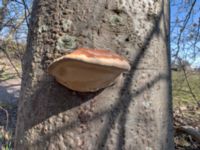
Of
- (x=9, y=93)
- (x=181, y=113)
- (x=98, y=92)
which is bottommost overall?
(x=9, y=93)

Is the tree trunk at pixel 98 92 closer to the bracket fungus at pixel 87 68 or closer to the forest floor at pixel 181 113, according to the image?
the bracket fungus at pixel 87 68

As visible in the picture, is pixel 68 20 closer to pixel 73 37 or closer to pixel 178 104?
pixel 73 37

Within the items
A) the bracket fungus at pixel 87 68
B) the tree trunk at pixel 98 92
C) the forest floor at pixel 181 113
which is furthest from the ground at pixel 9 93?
the bracket fungus at pixel 87 68

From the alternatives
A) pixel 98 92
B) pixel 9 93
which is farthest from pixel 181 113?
pixel 9 93

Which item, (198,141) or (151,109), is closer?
(151,109)

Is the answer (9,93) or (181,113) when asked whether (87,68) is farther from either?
(9,93)

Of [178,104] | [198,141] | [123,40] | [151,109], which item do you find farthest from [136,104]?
[178,104]
